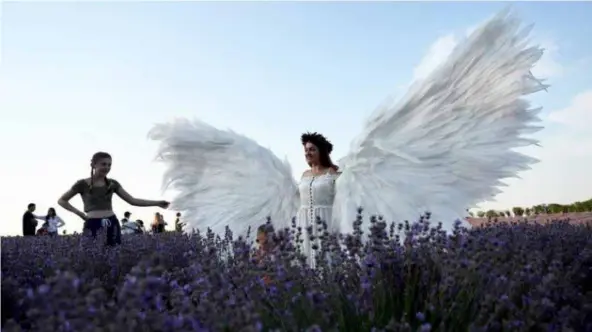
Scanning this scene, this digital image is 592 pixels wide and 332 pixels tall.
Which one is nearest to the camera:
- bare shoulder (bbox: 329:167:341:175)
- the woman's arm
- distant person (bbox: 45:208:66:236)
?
bare shoulder (bbox: 329:167:341:175)

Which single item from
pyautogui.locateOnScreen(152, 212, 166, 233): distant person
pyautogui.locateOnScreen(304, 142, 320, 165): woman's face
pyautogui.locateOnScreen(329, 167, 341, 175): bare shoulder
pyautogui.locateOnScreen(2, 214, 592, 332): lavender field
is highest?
pyautogui.locateOnScreen(152, 212, 166, 233): distant person

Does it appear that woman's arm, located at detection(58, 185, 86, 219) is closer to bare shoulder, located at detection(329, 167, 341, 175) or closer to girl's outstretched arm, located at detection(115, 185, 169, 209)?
girl's outstretched arm, located at detection(115, 185, 169, 209)

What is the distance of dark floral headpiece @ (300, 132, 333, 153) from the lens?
213 inches

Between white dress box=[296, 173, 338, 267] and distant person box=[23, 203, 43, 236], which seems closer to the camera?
white dress box=[296, 173, 338, 267]

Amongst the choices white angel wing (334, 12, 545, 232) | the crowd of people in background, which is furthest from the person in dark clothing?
white angel wing (334, 12, 545, 232)

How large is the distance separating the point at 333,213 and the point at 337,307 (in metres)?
2.46

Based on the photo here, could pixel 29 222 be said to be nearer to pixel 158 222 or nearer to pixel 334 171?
pixel 158 222

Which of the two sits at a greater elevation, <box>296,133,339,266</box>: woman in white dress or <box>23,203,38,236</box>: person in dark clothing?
<box>23,203,38,236</box>: person in dark clothing

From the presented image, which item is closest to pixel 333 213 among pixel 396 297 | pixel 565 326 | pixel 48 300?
pixel 396 297

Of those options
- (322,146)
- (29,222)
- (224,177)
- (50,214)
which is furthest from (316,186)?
(50,214)

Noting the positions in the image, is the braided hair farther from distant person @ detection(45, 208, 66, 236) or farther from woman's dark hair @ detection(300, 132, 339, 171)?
woman's dark hair @ detection(300, 132, 339, 171)

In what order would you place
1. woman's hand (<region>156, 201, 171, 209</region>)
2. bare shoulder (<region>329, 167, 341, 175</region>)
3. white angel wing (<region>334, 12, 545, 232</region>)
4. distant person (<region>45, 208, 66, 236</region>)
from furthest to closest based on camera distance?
1. distant person (<region>45, 208, 66, 236</region>)
2. woman's hand (<region>156, 201, 171, 209</region>)
3. bare shoulder (<region>329, 167, 341, 175</region>)
4. white angel wing (<region>334, 12, 545, 232</region>)

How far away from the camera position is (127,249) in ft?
15.4

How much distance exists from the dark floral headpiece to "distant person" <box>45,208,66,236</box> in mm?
11276
